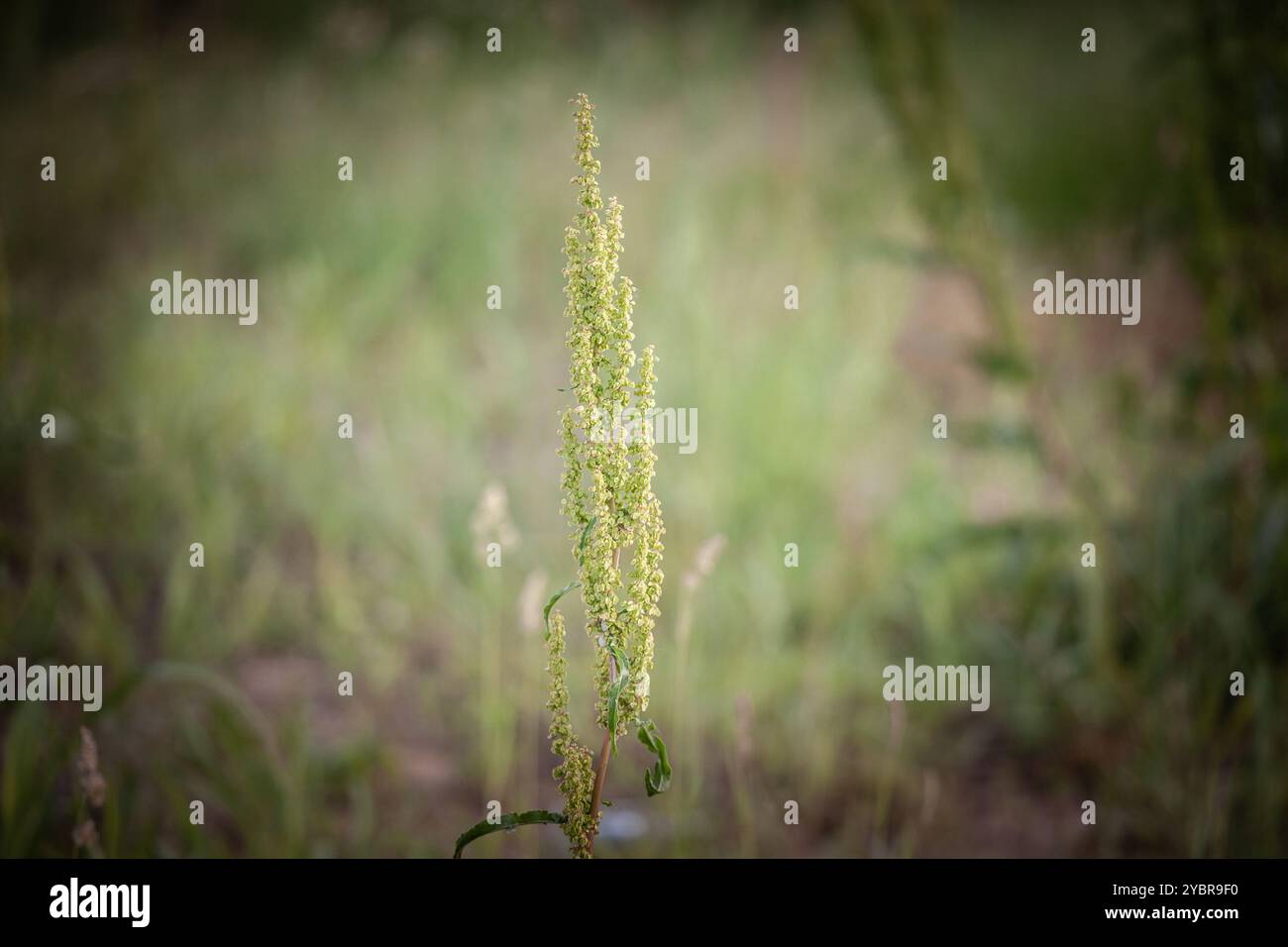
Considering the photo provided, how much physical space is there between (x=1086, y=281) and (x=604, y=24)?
3674 millimetres

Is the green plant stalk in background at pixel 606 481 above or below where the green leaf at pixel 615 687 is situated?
above

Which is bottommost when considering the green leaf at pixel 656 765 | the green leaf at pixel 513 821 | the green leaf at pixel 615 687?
the green leaf at pixel 513 821

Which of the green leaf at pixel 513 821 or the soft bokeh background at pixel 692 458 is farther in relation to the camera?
A: the soft bokeh background at pixel 692 458

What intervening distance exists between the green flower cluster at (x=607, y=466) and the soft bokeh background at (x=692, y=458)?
0.49 meters

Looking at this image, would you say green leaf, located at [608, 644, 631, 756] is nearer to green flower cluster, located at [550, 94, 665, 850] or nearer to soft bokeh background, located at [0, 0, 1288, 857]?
green flower cluster, located at [550, 94, 665, 850]

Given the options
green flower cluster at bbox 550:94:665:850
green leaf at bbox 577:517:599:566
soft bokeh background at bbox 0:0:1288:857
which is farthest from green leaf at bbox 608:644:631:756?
soft bokeh background at bbox 0:0:1288:857

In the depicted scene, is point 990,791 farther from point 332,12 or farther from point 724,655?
point 332,12

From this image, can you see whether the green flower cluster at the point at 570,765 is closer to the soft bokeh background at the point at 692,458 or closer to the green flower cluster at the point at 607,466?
the green flower cluster at the point at 607,466

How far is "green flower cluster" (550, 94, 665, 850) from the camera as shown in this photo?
128 cm

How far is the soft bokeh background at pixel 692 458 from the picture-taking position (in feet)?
8.45

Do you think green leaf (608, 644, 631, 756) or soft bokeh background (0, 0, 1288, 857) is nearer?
green leaf (608, 644, 631, 756)

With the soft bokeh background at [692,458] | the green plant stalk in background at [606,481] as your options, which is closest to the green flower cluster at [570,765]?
the green plant stalk in background at [606,481]

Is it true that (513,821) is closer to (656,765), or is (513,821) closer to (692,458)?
(656,765)

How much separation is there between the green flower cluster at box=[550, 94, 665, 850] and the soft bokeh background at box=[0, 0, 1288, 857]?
0.49 m
